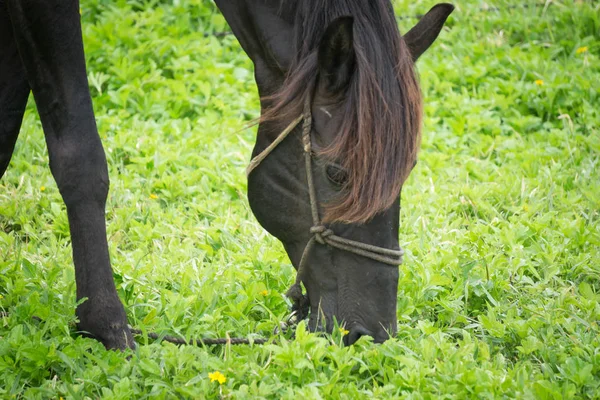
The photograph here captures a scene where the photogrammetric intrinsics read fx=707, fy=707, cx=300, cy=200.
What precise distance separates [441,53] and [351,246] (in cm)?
411

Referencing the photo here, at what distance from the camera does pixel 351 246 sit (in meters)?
2.53

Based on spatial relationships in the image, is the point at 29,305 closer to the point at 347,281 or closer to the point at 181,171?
the point at 347,281

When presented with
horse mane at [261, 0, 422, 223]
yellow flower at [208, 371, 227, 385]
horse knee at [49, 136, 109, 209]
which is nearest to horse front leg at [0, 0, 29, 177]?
horse knee at [49, 136, 109, 209]

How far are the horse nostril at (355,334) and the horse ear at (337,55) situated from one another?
0.86 m

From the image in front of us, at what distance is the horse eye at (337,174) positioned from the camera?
8.18 feet

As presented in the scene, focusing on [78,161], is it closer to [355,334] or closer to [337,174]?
[337,174]

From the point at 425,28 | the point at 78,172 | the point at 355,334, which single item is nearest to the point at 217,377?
the point at 355,334

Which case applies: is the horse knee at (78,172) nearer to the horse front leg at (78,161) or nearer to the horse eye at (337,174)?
the horse front leg at (78,161)

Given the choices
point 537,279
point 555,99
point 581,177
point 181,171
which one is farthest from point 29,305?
point 555,99

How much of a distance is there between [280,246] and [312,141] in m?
1.27

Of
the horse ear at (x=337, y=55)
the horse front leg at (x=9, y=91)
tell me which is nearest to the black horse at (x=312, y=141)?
the horse ear at (x=337, y=55)

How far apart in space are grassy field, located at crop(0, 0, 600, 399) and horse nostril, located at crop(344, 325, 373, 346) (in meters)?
0.05

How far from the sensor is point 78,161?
8.77 feet

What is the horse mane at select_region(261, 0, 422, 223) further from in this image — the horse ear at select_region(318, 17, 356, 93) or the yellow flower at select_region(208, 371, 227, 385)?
the yellow flower at select_region(208, 371, 227, 385)
